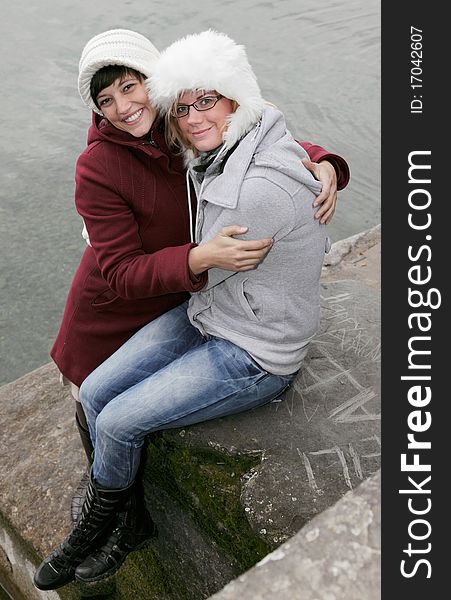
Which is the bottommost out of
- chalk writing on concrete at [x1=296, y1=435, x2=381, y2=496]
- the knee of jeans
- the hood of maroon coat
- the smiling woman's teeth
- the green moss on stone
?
the green moss on stone

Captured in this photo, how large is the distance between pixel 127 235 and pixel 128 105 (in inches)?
12.1

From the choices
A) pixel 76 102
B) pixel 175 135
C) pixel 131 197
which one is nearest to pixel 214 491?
pixel 131 197

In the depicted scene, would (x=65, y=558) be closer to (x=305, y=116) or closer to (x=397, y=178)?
(x=397, y=178)

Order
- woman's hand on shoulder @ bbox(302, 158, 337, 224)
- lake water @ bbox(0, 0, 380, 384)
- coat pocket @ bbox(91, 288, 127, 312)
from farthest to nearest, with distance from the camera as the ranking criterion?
1. lake water @ bbox(0, 0, 380, 384)
2. coat pocket @ bbox(91, 288, 127, 312)
3. woman's hand on shoulder @ bbox(302, 158, 337, 224)

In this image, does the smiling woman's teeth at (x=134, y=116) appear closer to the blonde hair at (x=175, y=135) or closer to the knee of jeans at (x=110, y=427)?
the blonde hair at (x=175, y=135)

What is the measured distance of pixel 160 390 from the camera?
166 centimetres

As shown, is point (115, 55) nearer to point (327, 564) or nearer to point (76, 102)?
point (327, 564)

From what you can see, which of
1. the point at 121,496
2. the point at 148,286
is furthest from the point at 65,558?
the point at 148,286

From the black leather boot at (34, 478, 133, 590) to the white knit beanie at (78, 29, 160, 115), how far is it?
0.98 meters

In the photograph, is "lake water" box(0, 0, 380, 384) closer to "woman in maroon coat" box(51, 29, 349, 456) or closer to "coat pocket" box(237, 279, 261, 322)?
"woman in maroon coat" box(51, 29, 349, 456)

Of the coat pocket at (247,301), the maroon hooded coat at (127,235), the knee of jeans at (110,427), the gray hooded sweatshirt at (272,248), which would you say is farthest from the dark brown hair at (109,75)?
the knee of jeans at (110,427)

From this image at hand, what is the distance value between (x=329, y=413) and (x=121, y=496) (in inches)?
21.9

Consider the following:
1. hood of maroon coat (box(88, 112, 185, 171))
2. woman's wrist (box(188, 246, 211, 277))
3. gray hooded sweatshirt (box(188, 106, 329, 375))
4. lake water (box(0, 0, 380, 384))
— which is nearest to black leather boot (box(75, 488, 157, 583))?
gray hooded sweatshirt (box(188, 106, 329, 375))

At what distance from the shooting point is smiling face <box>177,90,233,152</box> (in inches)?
62.9
